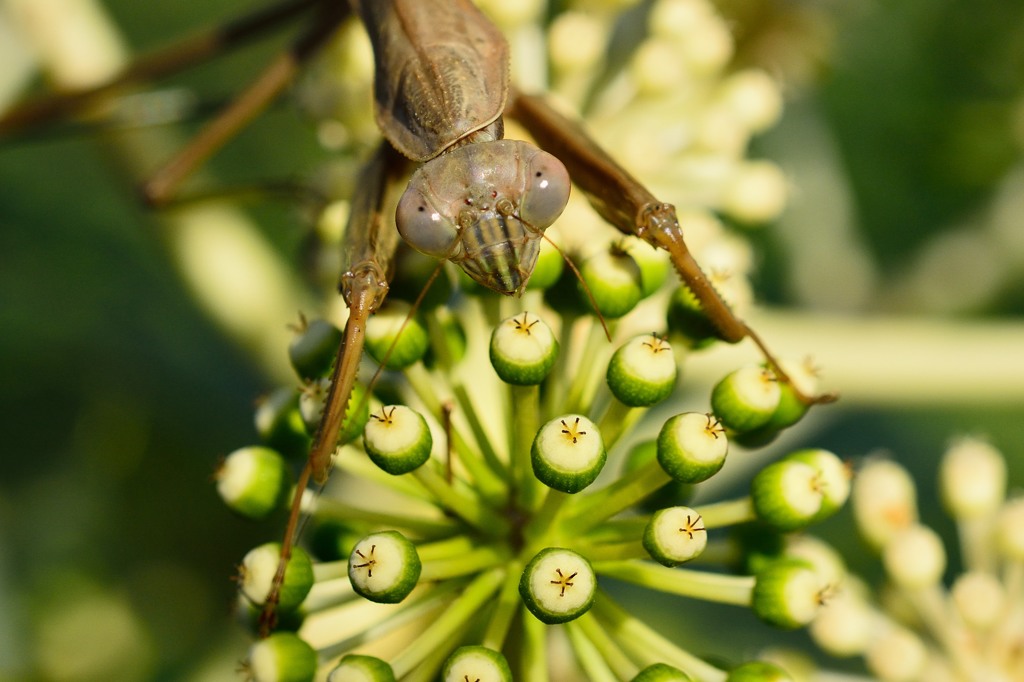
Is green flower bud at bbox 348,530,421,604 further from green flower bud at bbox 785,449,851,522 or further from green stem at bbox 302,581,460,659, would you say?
green flower bud at bbox 785,449,851,522

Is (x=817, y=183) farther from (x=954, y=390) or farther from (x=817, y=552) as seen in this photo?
(x=817, y=552)

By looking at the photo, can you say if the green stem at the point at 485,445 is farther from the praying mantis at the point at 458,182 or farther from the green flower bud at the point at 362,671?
the green flower bud at the point at 362,671

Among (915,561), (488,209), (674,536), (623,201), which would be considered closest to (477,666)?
(674,536)

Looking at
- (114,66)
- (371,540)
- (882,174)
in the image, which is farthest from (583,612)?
(882,174)

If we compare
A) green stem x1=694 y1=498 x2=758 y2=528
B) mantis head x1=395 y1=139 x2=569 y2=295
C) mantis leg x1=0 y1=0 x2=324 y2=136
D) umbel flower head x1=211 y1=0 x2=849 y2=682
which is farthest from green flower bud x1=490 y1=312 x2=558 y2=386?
mantis leg x1=0 y1=0 x2=324 y2=136

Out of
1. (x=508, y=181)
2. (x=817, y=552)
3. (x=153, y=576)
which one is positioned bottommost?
(x=153, y=576)
